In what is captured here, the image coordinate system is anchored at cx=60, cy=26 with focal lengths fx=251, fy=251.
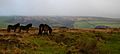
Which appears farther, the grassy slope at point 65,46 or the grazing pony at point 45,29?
the grazing pony at point 45,29

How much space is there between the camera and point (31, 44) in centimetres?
3478

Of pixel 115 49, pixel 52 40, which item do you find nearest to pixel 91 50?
pixel 115 49

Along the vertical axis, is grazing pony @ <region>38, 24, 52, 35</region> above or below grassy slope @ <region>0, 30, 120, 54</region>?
above

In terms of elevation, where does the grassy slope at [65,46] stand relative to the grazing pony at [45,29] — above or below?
below

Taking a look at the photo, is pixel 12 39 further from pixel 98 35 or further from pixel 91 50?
pixel 98 35

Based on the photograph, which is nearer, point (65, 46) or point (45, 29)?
point (65, 46)

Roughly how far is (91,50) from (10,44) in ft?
36.3

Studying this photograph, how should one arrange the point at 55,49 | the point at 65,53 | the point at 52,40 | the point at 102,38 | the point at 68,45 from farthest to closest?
the point at 102,38
the point at 52,40
the point at 68,45
the point at 55,49
the point at 65,53

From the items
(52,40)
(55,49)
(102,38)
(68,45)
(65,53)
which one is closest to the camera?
(65,53)

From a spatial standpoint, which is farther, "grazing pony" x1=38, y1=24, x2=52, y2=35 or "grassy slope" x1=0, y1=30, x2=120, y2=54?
"grazing pony" x1=38, y1=24, x2=52, y2=35

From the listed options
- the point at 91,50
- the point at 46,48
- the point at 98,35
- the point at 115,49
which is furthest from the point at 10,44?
the point at 98,35

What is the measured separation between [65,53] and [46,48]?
3525mm

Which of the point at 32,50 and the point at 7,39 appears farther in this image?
the point at 7,39

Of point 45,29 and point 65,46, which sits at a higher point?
point 45,29
